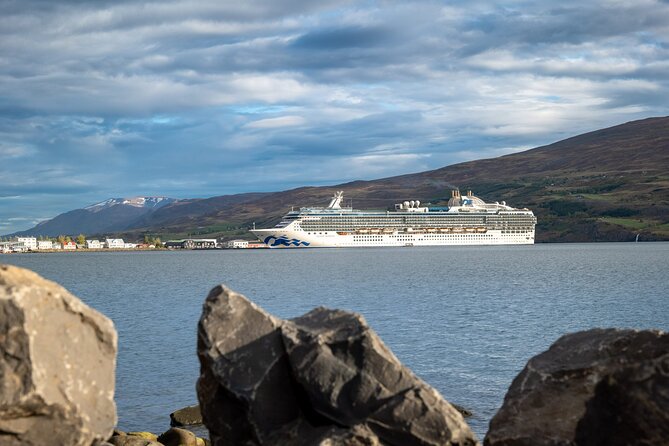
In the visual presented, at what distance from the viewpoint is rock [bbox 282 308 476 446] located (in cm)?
872

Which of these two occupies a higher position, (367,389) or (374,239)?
(367,389)

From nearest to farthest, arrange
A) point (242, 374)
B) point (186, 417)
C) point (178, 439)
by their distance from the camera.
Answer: point (242, 374) < point (178, 439) < point (186, 417)

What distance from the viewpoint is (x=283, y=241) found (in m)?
174

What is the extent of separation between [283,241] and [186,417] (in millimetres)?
155011

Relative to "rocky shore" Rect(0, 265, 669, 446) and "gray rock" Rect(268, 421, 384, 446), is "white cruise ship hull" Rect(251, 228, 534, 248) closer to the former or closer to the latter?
"rocky shore" Rect(0, 265, 669, 446)

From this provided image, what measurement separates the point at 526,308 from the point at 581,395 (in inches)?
1533

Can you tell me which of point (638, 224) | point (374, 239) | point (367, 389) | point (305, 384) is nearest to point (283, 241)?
point (374, 239)

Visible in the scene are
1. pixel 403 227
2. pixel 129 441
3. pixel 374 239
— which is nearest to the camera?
pixel 129 441

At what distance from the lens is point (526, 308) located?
4691cm

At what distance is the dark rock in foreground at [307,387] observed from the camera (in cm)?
875

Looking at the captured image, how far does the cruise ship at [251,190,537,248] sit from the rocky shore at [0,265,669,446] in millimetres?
158619

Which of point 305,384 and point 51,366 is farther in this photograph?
point 305,384

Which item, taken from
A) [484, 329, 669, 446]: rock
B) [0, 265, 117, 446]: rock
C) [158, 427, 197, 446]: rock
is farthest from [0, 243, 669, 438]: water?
[0, 265, 117, 446]: rock

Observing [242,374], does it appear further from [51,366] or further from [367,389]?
[51,366]
